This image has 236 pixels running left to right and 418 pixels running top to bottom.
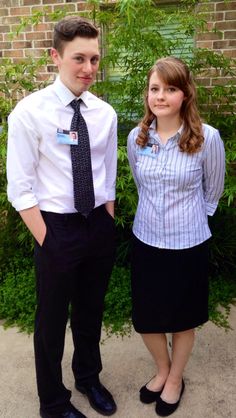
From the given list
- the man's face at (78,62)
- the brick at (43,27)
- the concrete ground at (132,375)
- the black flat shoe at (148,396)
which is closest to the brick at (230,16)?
the brick at (43,27)

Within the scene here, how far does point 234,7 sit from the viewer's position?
3418 mm

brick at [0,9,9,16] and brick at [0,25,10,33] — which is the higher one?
brick at [0,9,9,16]

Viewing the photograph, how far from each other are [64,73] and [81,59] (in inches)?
3.9

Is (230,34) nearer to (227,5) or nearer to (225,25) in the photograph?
(225,25)

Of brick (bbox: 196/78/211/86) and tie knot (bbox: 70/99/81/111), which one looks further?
brick (bbox: 196/78/211/86)

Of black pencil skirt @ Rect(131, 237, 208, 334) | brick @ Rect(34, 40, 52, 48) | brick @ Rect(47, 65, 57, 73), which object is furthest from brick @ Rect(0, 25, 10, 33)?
black pencil skirt @ Rect(131, 237, 208, 334)

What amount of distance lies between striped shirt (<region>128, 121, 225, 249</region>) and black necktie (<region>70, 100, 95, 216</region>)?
11.7 inches

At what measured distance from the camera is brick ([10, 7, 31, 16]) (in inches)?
153

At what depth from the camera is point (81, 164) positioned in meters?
1.85

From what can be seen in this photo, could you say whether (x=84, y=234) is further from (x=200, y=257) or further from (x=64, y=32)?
(x=64, y=32)

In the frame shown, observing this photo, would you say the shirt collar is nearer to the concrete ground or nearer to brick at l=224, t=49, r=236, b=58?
the concrete ground

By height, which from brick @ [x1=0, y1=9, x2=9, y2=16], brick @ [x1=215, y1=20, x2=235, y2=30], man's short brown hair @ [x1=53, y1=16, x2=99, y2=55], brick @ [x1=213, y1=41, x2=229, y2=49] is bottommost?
brick @ [x1=213, y1=41, x2=229, y2=49]

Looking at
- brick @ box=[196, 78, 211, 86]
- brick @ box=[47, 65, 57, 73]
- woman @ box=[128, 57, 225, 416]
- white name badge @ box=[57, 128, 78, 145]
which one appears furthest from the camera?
brick @ box=[47, 65, 57, 73]

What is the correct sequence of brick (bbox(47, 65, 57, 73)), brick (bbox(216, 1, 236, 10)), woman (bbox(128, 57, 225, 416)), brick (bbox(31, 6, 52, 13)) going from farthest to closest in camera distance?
brick (bbox(47, 65, 57, 73)), brick (bbox(31, 6, 52, 13)), brick (bbox(216, 1, 236, 10)), woman (bbox(128, 57, 225, 416))
